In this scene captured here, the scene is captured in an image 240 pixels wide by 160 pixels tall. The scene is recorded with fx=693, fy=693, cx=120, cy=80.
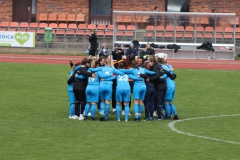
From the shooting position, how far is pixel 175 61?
1433 inches

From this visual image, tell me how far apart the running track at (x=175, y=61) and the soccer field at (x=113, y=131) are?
28.8 feet

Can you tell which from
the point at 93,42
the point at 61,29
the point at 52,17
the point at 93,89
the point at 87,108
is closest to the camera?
the point at 93,89

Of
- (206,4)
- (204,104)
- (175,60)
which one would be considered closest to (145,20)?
(175,60)

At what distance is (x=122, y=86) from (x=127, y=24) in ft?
72.3

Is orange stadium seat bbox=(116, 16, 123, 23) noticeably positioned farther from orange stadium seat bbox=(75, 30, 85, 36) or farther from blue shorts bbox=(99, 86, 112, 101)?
blue shorts bbox=(99, 86, 112, 101)

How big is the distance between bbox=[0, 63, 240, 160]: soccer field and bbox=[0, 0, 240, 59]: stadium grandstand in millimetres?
12979

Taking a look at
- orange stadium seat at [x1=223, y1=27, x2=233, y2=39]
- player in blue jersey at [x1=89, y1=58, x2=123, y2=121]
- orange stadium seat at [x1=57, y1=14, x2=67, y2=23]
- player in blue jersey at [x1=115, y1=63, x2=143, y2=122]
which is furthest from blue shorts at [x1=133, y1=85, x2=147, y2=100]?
orange stadium seat at [x1=57, y1=14, x2=67, y2=23]

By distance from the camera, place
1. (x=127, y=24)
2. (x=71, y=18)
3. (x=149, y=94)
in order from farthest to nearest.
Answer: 1. (x=71, y=18)
2. (x=127, y=24)
3. (x=149, y=94)

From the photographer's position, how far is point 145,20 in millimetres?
38656

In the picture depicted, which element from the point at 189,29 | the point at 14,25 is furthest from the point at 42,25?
the point at 189,29

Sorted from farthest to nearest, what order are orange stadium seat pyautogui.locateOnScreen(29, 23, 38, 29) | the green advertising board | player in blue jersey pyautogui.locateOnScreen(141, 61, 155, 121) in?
orange stadium seat pyautogui.locateOnScreen(29, 23, 38, 29)
the green advertising board
player in blue jersey pyautogui.locateOnScreen(141, 61, 155, 121)

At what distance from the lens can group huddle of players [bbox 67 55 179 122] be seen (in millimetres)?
16875

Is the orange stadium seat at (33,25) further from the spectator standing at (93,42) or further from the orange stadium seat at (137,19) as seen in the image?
the spectator standing at (93,42)

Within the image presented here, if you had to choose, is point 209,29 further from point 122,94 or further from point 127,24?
point 122,94
